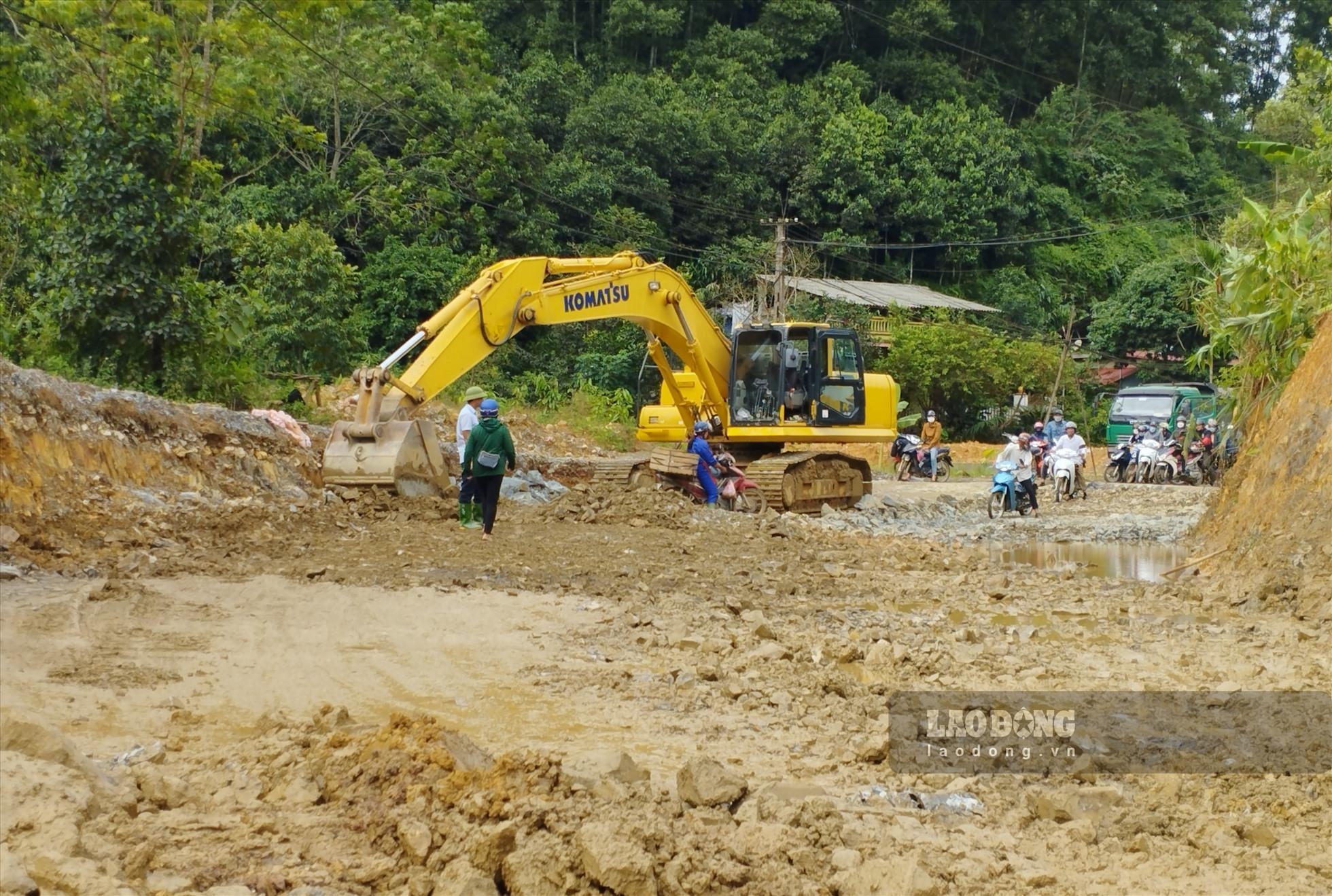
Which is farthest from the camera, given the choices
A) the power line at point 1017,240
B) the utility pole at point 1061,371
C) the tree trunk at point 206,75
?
the power line at point 1017,240

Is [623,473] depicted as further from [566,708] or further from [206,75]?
[206,75]

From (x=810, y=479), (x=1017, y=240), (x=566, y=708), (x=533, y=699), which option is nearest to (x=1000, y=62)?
(x=1017, y=240)

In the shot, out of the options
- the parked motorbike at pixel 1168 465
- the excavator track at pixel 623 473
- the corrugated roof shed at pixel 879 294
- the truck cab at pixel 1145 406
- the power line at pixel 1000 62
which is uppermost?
the power line at pixel 1000 62

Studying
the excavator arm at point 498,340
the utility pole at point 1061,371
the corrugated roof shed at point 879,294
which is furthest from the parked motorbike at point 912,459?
the excavator arm at point 498,340

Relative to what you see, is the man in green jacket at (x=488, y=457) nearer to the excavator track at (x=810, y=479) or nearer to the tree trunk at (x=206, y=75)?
the excavator track at (x=810, y=479)

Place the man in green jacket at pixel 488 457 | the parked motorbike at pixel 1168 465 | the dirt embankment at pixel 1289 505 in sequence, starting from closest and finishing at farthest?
the dirt embankment at pixel 1289 505 → the man in green jacket at pixel 488 457 → the parked motorbike at pixel 1168 465

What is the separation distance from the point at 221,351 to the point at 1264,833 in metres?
18.9

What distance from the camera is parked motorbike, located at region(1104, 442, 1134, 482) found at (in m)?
31.6

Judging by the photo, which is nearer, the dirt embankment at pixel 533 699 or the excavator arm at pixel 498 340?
the dirt embankment at pixel 533 699

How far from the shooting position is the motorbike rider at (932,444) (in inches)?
1283

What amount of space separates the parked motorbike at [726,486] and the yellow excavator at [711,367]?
0.34 meters

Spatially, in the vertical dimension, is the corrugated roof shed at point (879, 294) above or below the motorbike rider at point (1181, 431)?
above

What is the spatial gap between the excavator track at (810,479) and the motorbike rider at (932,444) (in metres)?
10.2

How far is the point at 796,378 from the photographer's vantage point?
840 inches
